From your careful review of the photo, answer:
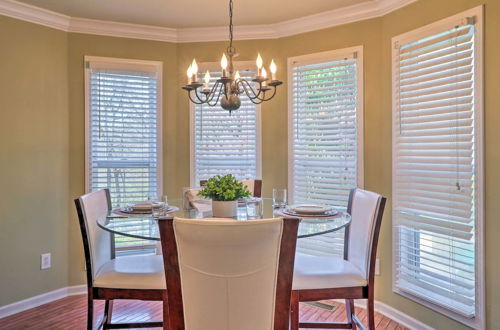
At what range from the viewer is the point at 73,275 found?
10.7ft

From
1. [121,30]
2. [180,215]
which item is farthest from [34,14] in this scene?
[180,215]

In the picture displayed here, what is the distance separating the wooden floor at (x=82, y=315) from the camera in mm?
2713

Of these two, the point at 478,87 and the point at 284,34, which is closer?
the point at 478,87

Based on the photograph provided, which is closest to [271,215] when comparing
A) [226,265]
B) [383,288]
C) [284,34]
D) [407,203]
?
[226,265]

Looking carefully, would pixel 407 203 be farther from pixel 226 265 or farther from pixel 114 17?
pixel 114 17

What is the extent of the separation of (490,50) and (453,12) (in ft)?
1.28

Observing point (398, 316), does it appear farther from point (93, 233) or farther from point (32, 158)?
point (32, 158)

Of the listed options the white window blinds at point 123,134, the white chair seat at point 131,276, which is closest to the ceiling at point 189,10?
the white window blinds at point 123,134

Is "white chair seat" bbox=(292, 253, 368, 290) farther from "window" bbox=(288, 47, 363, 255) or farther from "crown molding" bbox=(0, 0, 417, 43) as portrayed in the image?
"crown molding" bbox=(0, 0, 417, 43)

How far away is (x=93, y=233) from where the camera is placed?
2.18 meters

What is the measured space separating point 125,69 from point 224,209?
1.90m

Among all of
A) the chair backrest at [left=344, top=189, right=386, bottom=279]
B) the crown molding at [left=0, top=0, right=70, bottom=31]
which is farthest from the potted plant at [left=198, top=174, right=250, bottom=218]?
the crown molding at [left=0, top=0, right=70, bottom=31]

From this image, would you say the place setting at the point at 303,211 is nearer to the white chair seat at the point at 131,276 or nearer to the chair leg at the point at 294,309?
the chair leg at the point at 294,309

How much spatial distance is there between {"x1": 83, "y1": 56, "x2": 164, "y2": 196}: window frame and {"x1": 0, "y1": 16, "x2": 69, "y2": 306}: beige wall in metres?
0.17
